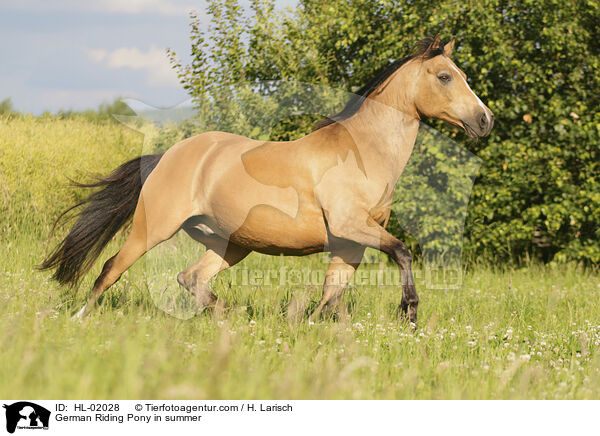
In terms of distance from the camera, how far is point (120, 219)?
15.9 feet

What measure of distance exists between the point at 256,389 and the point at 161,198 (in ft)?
7.34

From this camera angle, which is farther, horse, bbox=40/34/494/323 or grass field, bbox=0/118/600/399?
horse, bbox=40/34/494/323

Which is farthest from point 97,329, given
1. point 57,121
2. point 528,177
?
point 57,121

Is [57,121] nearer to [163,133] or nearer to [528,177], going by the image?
[163,133]

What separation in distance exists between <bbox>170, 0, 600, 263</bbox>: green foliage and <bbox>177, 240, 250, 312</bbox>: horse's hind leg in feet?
7.96

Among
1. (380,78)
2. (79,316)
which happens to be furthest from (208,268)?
(380,78)

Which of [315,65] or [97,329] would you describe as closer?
[97,329]

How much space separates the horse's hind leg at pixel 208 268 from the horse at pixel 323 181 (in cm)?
20

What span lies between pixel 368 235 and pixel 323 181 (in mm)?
515

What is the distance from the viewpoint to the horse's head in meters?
4.11

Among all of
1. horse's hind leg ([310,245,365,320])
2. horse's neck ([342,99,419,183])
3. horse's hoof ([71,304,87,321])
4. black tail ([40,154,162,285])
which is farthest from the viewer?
black tail ([40,154,162,285])

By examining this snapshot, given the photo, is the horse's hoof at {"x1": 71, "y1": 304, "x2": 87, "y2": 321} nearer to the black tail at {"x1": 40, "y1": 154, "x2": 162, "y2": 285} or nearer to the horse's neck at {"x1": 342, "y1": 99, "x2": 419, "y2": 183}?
the black tail at {"x1": 40, "y1": 154, "x2": 162, "y2": 285}
